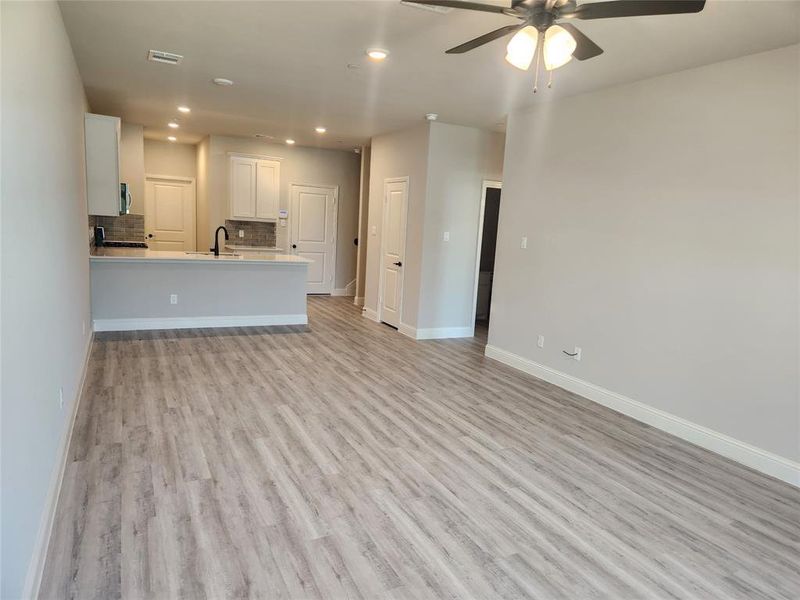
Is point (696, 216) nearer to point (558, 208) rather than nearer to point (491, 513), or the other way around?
point (558, 208)

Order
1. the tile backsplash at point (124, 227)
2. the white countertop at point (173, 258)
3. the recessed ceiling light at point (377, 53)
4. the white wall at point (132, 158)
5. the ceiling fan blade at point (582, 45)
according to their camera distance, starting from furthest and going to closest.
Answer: the tile backsplash at point (124, 227)
the white wall at point (132, 158)
the white countertop at point (173, 258)
the recessed ceiling light at point (377, 53)
the ceiling fan blade at point (582, 45)

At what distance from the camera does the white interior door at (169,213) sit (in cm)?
902

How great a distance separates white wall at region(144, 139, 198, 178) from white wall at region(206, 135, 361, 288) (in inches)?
56.5

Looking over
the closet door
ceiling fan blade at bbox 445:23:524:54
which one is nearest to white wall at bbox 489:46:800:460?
ceiling fan blade at bbox 445:23:524:54

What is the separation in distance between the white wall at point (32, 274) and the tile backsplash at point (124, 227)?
5132 mm

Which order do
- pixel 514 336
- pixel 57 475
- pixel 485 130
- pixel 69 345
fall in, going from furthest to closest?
1. pixel 485 130
2. pixel 514 336
3. pixel 69 345
4. pixel 57 475

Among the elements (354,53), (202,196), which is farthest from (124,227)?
(354,53)

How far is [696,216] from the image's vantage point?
140 inches

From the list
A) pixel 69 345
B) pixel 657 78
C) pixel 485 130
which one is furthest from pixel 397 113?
pixel 69 345

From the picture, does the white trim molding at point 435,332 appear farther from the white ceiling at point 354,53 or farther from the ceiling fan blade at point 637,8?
the ceiling fan blade at point 637,8

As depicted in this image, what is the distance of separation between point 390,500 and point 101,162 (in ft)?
15.1

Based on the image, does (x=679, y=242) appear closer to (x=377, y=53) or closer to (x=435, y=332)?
(x=377, y=53)

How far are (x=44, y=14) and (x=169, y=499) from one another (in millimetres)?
2551

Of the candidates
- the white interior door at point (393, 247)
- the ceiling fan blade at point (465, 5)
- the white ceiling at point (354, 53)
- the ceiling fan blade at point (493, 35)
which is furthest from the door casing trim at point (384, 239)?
the ceiling fan blade at point (465, 5)
